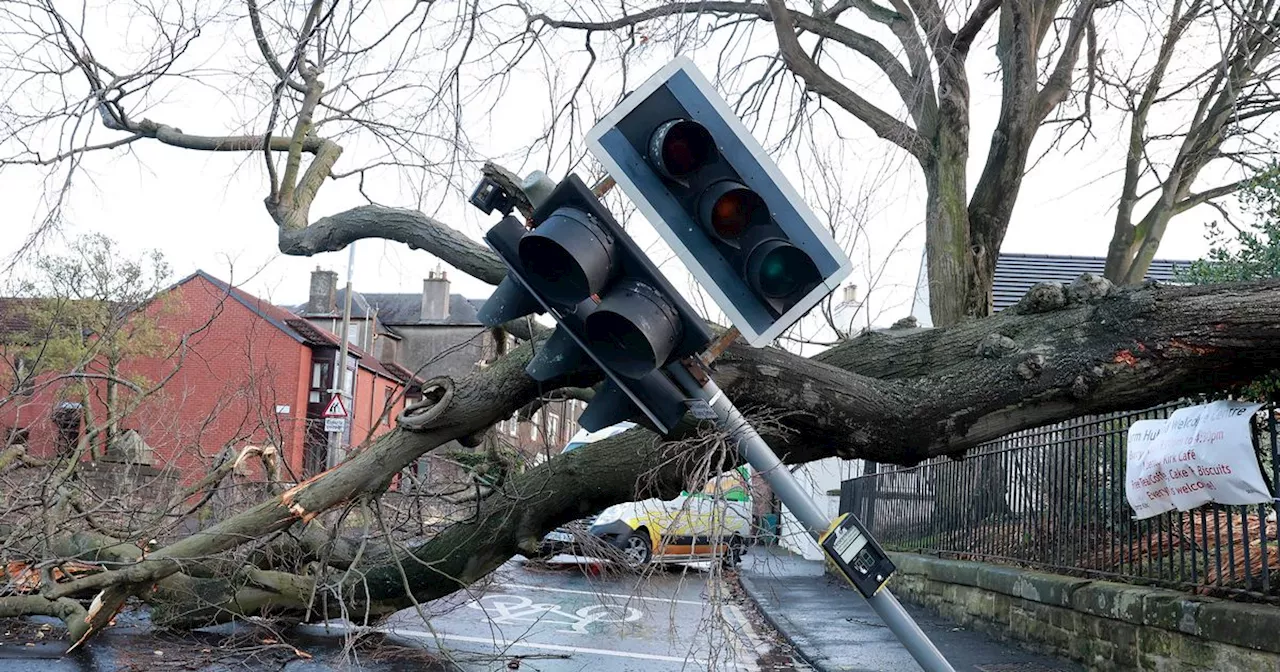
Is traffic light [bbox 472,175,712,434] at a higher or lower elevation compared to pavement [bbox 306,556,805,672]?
higher

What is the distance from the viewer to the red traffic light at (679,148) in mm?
3236

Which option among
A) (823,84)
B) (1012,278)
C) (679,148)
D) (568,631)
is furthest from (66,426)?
(1012,278)

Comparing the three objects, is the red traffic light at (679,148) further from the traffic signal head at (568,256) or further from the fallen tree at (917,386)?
the fallen tree at (917,386)

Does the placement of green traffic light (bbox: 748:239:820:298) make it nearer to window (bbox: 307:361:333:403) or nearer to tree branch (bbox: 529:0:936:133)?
tree branch (bbox: 529:0:936:133)

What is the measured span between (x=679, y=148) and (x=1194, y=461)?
15.7ft

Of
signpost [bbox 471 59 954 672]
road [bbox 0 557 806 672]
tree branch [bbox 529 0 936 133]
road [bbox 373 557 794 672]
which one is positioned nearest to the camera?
signpost [bbox 471 59 954 672]

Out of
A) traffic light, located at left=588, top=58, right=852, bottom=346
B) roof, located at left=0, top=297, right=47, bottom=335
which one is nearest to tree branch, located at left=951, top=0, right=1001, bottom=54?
traffic light, located at left=588, top=58, right=852, bottom=346

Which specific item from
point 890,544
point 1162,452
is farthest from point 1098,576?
point 890,544

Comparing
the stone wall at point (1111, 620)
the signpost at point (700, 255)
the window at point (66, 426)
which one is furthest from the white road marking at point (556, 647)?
the signpost at point (700, 255)

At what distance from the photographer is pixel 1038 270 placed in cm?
2200

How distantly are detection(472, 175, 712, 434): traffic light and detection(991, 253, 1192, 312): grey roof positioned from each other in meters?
16.9

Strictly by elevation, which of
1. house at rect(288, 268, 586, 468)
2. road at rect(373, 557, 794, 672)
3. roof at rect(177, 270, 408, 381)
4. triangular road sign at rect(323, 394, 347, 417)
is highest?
house at rect(288, 268, 586, 468)

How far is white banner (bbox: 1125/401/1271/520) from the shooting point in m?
6.18

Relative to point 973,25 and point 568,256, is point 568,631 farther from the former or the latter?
point 568,256
